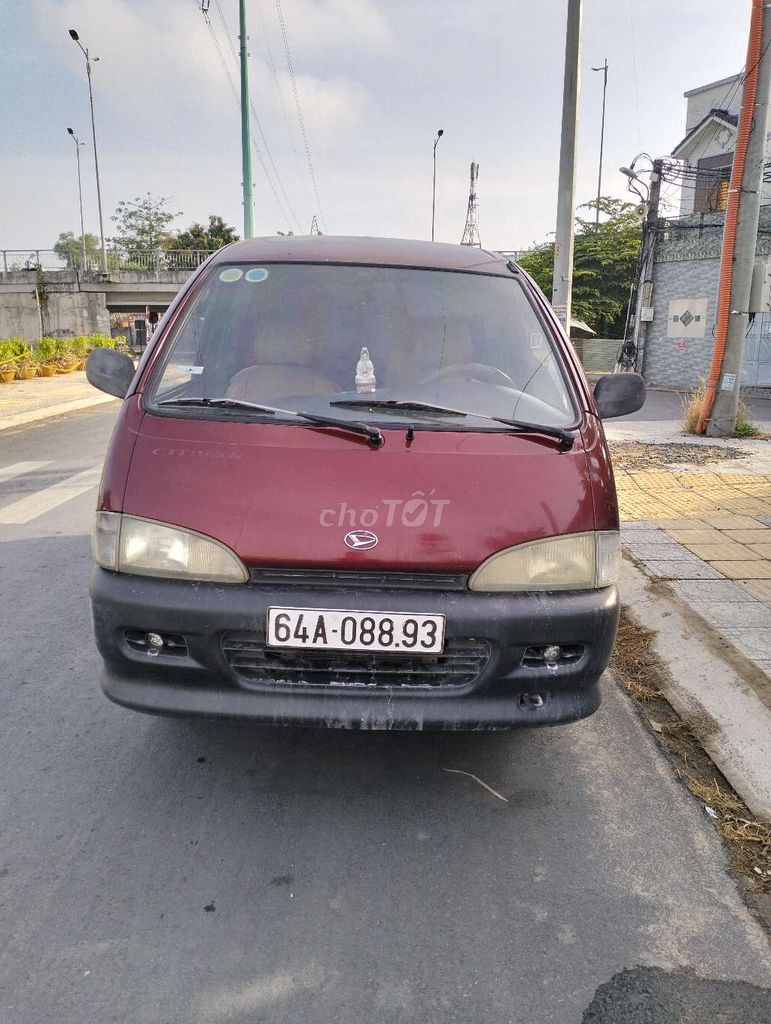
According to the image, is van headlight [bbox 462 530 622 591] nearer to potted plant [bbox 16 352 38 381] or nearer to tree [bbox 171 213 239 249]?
potted plant [bbox 16 352 38 381]

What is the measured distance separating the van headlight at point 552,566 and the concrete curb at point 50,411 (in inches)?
459

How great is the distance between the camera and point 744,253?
33.9 feet

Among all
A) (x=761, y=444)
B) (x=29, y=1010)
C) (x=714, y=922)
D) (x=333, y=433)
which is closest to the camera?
(x=29, y=1010)

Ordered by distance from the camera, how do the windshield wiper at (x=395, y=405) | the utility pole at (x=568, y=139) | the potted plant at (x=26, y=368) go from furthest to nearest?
the potted plant at (x=26, y=368) → the utility pole at (x=568, y=139) → the windshield wiper at (x=395, y=405)

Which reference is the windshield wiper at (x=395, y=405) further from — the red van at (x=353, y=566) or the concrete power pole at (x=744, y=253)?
the concrete power pole at (x=744, y=253)

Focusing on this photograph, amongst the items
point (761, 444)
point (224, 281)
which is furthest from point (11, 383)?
point (224, 281)

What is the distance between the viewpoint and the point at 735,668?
145 inches

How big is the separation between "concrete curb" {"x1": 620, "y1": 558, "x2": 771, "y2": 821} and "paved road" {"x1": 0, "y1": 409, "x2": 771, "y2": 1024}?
230 millimetres

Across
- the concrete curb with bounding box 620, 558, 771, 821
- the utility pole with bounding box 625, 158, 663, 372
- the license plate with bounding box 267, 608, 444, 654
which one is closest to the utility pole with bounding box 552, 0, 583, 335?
the concrete curb with bounding box 620, 558, 771, 821

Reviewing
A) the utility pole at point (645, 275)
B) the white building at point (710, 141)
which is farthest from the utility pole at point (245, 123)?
the white building at point (710, 141)

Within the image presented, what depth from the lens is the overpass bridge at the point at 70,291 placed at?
4316 centimetres

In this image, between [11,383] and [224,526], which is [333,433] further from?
[11,383]

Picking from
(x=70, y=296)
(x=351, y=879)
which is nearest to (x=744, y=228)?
(x=351, y=879)

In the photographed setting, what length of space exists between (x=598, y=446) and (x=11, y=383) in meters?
21.2
